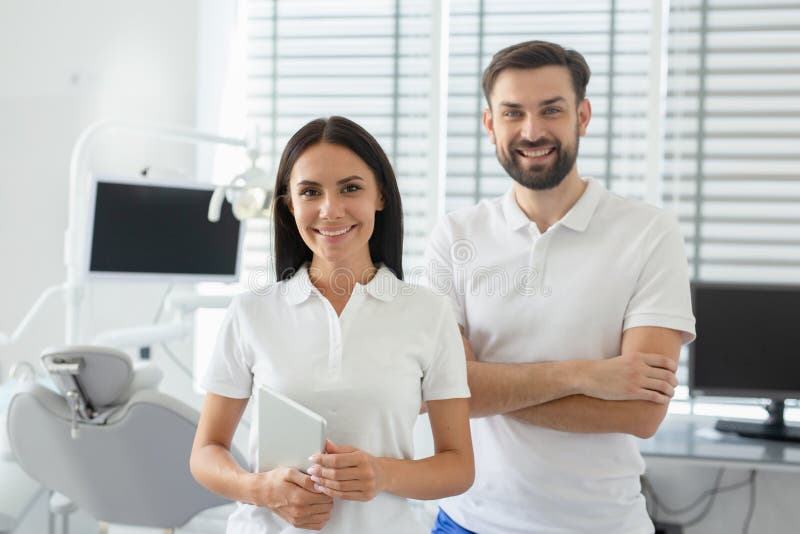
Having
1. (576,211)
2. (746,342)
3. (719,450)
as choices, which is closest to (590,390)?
(576,211)

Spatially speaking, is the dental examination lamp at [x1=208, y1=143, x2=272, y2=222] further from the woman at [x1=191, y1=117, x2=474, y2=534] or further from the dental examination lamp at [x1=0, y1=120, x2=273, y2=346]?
the woman at [x1=191, y1=117, x2=474, y2=534]

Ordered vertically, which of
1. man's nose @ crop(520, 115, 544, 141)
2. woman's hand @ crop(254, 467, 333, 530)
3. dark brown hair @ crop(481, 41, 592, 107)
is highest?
dark brown hair @ crop(481, 41, 592, 107)

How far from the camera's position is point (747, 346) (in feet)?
8.52

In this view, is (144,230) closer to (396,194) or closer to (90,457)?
(90,457)

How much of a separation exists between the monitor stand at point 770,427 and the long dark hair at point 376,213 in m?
1.77

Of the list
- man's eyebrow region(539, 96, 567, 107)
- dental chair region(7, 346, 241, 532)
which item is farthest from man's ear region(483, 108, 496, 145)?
dental chair region(7, 346, 241, 532)

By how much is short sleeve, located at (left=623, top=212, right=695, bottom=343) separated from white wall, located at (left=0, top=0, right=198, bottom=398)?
2.18 m

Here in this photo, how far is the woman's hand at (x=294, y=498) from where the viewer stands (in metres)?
1.03

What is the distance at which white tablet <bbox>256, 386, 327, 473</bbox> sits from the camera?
3.30 feet

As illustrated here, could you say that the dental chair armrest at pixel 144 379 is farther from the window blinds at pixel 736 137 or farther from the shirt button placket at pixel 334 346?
the window blinds at pixel 736 137

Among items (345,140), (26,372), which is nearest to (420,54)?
(26,372)

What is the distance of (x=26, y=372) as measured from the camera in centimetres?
239

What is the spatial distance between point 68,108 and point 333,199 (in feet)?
7.96

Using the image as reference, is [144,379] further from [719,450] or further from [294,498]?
[719,450]
